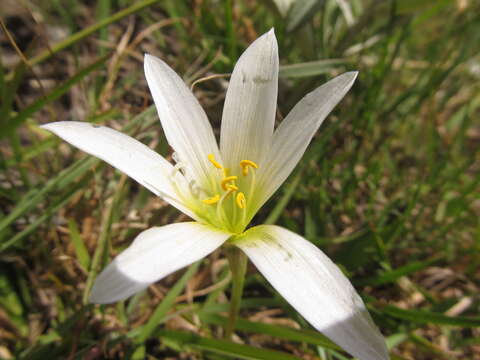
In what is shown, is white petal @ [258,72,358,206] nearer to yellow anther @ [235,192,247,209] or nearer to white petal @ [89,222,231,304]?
yellow anther @ [235,192,247,209]

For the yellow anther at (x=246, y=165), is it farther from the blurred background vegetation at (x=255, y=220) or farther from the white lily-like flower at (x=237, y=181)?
the blurred background vegetation at (x=255, y=220)

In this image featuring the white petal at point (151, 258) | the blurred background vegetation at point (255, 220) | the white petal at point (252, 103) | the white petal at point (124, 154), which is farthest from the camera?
the blurred background vegetation at point (255, 220)

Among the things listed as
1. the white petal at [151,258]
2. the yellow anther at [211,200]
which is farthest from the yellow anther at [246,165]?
the white petal at [151,258]

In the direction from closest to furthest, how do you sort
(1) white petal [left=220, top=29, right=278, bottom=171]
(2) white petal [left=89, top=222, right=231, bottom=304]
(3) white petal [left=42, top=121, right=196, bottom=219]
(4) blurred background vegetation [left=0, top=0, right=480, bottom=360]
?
(2) white petal [left=89, top=222, right=231, bottom=304] < (3) white petal [left=42, top=121, right=196, bottom=219] < (1) white petal [left=220, top=29, right=278, bottom=171] < (4) blurred background vegetation [left=0, top=0, right=480, bottom=360]

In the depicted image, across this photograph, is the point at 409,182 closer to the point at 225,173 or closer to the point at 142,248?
the point at 225,173

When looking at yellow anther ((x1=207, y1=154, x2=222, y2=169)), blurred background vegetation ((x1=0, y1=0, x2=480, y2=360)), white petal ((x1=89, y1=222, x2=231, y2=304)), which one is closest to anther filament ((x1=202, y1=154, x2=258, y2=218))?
yellow anther ((x1=207, y1=154, x2=222, y2=169))

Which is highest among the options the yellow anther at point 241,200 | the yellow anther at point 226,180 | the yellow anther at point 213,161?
the yellow anther at point 213,161

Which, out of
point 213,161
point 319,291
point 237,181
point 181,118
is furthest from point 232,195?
point 319,291

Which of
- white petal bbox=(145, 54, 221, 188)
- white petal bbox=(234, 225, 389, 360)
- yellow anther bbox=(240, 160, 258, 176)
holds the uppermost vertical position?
white petal bbox=(145, 54, 221, 188)
